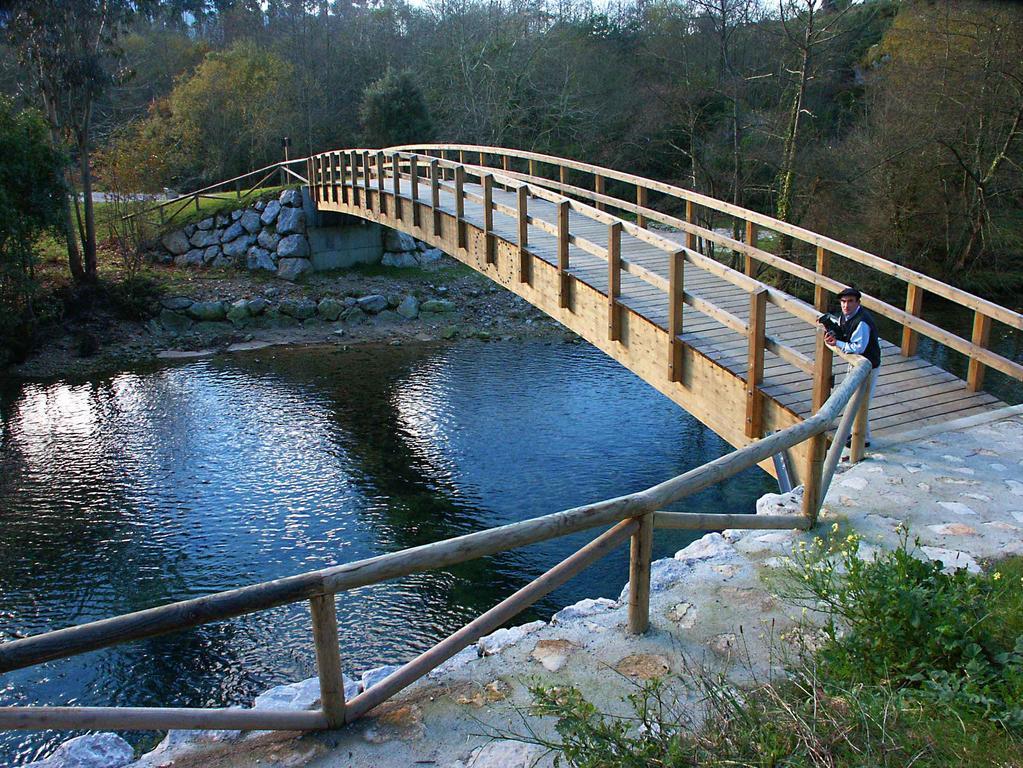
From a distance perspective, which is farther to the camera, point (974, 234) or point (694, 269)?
point (974, 234)

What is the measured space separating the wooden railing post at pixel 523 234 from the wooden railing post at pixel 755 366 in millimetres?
4635

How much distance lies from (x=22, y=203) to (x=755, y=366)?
17873mm

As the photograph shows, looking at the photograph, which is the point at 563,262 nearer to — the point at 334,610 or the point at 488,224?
the point at 488,224

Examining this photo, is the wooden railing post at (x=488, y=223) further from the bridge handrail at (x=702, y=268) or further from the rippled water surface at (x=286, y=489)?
the rippled water surface at (x=286, y=489)

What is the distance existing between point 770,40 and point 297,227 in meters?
15.1

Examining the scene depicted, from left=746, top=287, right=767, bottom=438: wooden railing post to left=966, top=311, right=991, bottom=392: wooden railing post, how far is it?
69.4 inches

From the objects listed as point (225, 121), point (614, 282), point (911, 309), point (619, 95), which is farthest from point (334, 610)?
point (619, 95)

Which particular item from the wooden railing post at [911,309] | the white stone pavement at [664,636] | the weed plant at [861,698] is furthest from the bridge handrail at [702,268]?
the weed plant at [861,698]

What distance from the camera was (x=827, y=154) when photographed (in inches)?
883

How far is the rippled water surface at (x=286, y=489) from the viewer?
9.07 meters

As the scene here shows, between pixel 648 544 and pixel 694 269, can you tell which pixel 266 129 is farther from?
pixel 648 544

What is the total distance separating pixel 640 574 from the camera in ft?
13.9

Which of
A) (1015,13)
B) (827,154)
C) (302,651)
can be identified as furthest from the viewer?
(827,154)

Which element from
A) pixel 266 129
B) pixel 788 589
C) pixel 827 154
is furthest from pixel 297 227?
pixel 788 589
